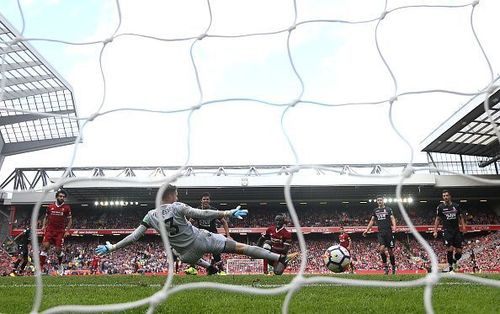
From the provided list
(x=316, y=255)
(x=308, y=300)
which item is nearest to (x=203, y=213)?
(x=308, y=300)

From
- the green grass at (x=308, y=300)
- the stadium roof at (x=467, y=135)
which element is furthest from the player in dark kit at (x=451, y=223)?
the stadium roof at (x=467, y=135)

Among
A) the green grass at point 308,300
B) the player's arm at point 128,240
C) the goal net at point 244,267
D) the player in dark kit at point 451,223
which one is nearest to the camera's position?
the green grass at point 308,300

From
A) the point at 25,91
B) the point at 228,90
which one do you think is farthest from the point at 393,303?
the point at 25,91

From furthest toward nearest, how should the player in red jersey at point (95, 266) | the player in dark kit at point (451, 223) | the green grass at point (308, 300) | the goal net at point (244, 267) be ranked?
1. the player in red jersey at point (95, 266)
2. the goal net at point (244, 267)
3. the player in dark kit at point (451, 223)
4. the green grass at point (308, 300)

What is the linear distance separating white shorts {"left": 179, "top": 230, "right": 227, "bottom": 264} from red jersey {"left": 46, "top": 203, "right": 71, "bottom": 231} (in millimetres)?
5680

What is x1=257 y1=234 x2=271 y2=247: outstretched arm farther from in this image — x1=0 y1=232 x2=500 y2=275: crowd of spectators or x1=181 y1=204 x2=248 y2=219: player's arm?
x1=0 y1=232 x2=500 y2=275: crowd of spectators

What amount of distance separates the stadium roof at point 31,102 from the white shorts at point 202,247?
18913mm

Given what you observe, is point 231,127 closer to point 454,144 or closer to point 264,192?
point 264,192

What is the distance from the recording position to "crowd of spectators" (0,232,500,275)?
89.1ft

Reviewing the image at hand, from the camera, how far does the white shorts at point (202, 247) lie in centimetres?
537

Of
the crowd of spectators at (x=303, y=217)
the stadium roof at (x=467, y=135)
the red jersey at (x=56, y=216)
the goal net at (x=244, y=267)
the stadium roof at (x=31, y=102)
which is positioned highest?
the stadium roof at (x=31, y=102)

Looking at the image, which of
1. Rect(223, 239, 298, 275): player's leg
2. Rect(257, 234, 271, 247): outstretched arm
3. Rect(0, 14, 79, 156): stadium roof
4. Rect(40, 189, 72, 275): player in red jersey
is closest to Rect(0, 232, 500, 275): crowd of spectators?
Rect(0, 14, 79, 156): stadium roof

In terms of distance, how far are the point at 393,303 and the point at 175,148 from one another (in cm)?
279

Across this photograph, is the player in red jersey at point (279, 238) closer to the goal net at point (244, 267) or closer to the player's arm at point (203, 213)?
the player's arm at point (203, 213)
